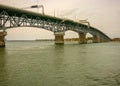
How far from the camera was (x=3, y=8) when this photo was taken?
65.1m

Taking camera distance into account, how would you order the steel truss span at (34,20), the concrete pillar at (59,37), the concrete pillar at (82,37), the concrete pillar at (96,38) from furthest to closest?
the concrete pillar at (96,38), the concrete pillar at (82,37), the concrete pillar at (59,37), the steel truss span at (34,20)

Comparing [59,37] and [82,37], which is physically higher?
[59,37]

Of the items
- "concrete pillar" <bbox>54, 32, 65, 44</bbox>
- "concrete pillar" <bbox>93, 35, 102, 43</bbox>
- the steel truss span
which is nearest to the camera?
the steel truss span

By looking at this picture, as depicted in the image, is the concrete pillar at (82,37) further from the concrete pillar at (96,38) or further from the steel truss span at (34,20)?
the concrete pillar at (96,38)

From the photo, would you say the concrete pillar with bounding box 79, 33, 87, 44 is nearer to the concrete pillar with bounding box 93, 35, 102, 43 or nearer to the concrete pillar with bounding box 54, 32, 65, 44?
the concrete pillar with bounding box 93, 35, 102, 43

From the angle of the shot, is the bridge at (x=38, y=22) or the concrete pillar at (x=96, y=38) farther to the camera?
the concrete pillar at (x=96, y=38)

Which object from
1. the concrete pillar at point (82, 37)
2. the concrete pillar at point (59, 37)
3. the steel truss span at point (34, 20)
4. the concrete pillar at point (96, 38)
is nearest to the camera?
the steel truss span at point (34, 20)

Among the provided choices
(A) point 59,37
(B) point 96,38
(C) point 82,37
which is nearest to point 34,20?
(A) point 59,37

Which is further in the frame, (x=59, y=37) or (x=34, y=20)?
(x=59, y=37)

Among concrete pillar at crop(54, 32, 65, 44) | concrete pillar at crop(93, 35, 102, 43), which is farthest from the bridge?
concrete pillar at crop(93, 35, 102, 43)

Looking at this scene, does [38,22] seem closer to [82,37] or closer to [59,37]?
[59,37]

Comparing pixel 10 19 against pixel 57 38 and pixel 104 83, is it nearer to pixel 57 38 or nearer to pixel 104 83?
pixel 57 38

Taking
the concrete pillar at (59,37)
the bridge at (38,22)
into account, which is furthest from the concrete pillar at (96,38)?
the concrete pillar at (59,37)

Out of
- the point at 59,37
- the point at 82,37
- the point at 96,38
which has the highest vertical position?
the point at 59,37
